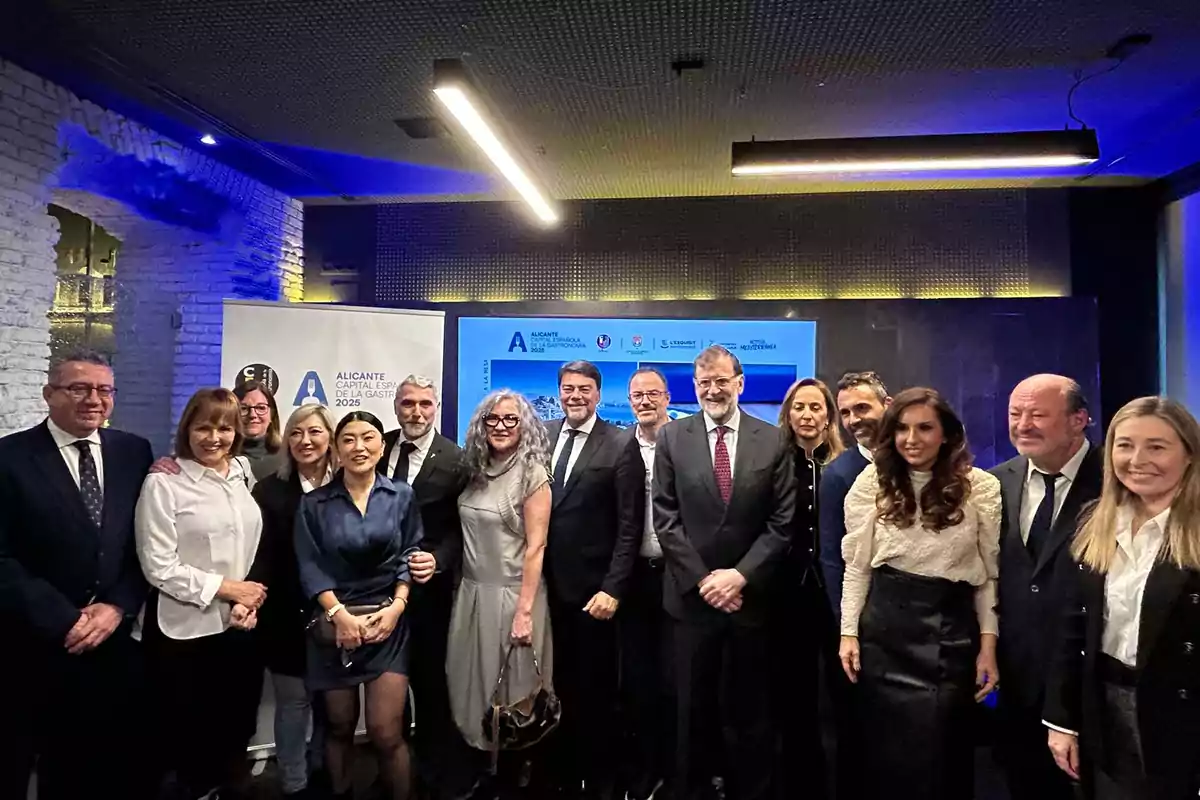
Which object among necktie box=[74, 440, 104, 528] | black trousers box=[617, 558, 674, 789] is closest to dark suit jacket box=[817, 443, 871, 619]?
black trousers box=[617, 558, 674, 789]

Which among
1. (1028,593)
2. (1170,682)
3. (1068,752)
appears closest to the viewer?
(1170,682)

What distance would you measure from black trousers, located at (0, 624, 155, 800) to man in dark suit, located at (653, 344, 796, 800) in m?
2.10

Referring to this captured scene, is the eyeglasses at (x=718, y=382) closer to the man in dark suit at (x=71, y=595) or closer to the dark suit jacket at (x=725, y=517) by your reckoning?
the dark suit jacket at (x=725, y=517)

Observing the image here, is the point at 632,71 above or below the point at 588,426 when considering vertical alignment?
above

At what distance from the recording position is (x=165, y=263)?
554 cm

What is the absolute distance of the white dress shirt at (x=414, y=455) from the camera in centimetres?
→ 321

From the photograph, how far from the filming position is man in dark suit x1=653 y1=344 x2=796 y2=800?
290cm

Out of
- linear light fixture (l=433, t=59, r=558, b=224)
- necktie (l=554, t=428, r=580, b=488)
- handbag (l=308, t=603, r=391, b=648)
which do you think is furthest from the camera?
linear light fixture (l=433, t=59, r=558, b=224)

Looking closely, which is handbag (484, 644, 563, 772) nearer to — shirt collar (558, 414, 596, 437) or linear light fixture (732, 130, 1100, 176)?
shirt collar (558, 414, 596, 437)

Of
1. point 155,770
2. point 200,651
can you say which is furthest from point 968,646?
point 155,770

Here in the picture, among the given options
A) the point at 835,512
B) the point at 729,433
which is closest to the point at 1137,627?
the point at 835,512

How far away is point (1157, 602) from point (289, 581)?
9.79ft

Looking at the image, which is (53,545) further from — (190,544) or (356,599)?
(356,599)

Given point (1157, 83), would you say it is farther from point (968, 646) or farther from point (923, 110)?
point (968, 646)
